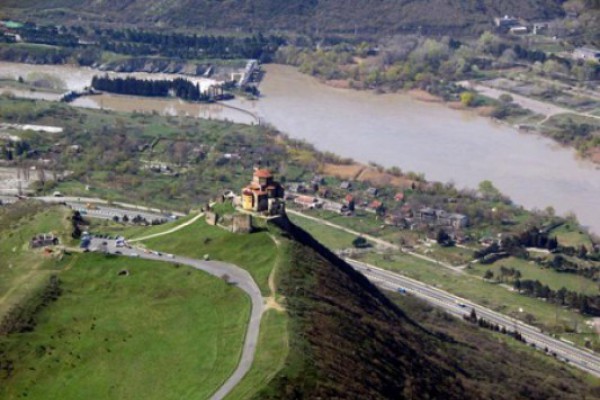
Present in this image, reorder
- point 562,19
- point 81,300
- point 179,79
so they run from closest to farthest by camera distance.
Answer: point 81,300 → point 179,79 → point 562,19

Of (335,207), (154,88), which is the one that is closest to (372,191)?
(335,207)

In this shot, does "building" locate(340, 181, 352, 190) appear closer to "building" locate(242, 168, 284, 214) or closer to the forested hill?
"building" locate(242, 168, 284, 214)

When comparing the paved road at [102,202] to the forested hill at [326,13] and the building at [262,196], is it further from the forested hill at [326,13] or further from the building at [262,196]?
the forested hill at [326,13]

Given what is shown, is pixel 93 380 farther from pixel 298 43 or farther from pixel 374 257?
pixel 298 43

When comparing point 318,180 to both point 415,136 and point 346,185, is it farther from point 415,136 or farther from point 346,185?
point 415,136

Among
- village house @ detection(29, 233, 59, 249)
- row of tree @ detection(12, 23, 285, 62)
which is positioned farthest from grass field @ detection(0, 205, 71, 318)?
row of tree @ detection(12, 23, 285, 62)

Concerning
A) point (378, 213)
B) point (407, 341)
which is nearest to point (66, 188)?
point (378, 213)
